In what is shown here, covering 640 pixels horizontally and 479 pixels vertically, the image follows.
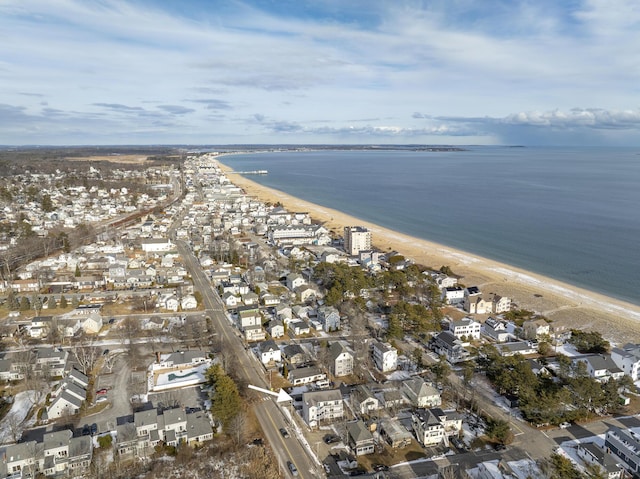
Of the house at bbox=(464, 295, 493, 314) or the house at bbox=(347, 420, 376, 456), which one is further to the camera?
the house at bbox=(464, 295, 493, 314)

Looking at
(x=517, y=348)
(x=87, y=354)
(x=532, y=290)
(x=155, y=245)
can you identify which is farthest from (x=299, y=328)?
(x=155, y=245)

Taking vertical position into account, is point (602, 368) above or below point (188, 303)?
below

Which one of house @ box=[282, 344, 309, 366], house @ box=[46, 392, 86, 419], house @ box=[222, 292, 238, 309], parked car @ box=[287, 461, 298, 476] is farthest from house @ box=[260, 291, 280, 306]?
parked car @ box=[287, 461, 298, 476]

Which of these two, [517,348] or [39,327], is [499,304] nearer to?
[517,348]

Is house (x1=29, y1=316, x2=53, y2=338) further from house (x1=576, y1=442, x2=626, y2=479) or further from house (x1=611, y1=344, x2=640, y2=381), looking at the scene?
house (x1=611, y1=344, x2=640, y2=381)

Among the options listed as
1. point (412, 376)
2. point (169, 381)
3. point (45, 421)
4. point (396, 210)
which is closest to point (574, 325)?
point (412, 376)

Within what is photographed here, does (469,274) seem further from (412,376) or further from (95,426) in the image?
(95,426)

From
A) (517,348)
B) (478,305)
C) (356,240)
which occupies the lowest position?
(517,348)
